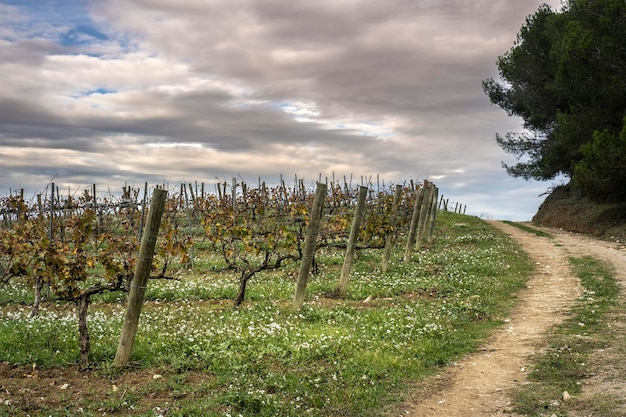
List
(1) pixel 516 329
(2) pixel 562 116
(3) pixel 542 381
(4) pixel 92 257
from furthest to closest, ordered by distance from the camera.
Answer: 1. (2) pixel 562 116
2. (1) pixel 516 329
3. (4) pixel 92 257
4. (3) pixel 542 381

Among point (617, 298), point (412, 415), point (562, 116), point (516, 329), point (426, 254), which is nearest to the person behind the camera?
point (412, 415)

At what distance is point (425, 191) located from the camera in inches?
1283

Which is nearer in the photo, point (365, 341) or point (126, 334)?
point (126, 334)

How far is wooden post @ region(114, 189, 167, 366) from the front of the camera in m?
11.1

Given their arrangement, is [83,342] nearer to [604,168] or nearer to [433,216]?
[433,216]

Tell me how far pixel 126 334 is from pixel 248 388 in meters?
3.07

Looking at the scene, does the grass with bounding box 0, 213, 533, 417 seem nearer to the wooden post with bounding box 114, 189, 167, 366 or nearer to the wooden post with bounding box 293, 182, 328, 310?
the wooden post with bounding box 114, 189, 167, 366

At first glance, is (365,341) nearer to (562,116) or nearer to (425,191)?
(425,191)

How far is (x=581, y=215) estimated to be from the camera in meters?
47.4

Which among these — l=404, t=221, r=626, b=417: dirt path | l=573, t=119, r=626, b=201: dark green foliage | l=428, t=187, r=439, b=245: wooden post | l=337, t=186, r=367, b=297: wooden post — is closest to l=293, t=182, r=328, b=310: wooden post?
l=337, t=186, r=367, b=297: wooden post

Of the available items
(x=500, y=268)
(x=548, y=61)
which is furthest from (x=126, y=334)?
(x=548, y=61)

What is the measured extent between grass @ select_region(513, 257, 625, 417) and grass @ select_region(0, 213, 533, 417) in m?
1.88

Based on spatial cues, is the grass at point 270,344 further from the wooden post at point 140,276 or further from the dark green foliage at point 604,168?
the dark green foliage at point 604,168

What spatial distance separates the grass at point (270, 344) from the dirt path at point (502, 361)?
1.53 feet
